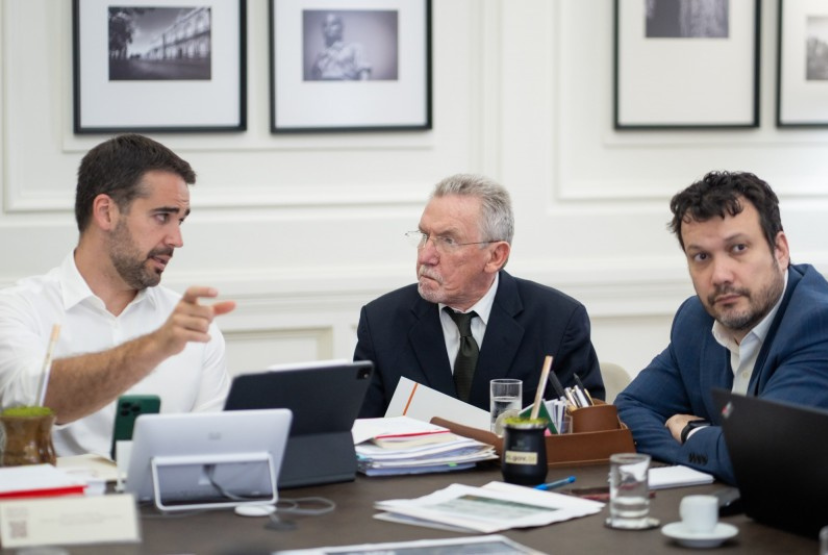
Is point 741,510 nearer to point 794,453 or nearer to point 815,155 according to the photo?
point 794,453

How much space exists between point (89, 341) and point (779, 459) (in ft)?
5.79

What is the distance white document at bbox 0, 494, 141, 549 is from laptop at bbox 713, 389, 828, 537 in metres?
1.04

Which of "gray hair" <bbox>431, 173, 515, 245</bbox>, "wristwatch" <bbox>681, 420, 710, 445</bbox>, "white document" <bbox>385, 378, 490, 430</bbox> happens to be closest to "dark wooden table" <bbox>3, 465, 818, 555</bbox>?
"wristwatch" <bbox>681, 420, 710, 445</bbox>

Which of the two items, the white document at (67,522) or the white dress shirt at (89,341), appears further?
the white dress shirt at (89,341)

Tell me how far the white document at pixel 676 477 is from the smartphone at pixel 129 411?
997 millimetres

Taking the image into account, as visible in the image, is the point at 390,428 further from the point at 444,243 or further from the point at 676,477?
the point at 444,243

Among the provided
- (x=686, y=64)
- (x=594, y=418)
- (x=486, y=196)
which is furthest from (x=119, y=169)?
(x=686, y=64)

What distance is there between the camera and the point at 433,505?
88.0 inches

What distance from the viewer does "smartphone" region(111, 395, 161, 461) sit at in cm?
242

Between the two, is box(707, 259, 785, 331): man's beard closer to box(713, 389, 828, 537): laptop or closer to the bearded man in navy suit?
the bearded man in navy suit

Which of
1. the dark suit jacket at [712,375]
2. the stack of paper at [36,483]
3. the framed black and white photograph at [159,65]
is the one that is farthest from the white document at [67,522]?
the framed black and white photograph at [159,65]

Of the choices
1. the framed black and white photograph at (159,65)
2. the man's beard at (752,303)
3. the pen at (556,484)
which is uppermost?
the framed black and white photograph at (159,65)

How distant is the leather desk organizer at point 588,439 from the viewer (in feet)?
8.59

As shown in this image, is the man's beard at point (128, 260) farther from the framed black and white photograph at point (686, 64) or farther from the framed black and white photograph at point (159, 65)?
the framed black and white photograph at point (686, 64)
